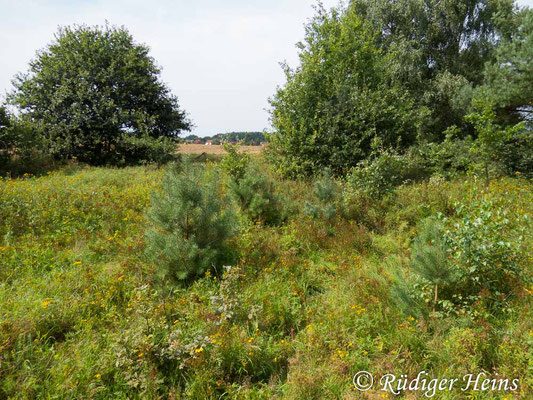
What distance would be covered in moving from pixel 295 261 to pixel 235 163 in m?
3.71

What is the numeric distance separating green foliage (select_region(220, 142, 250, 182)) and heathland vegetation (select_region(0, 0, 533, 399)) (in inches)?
2.7

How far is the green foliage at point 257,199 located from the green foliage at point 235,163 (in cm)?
44

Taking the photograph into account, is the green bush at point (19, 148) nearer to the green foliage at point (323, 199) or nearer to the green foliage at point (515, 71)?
the green foliage at point (323, 199)

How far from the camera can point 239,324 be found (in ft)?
10.8

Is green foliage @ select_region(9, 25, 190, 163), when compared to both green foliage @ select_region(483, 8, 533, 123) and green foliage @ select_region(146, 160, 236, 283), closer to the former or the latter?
green foliage @ select_region(146, 160, 236, 283)

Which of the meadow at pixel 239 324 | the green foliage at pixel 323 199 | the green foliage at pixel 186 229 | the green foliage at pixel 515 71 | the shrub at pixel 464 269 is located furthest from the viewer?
the green foliage at pixel 515 71

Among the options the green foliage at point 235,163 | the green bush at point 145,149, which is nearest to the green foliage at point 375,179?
the green foliage at point 235,163

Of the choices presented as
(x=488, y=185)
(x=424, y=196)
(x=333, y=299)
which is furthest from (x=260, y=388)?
(x=488, y=185)

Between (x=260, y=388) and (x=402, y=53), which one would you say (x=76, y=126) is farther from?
(x=402, y=53)

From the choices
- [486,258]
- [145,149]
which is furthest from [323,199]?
[145,149]

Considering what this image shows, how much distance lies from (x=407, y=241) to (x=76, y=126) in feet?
45.0

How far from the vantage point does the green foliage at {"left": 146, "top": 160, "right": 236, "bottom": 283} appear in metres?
4.07

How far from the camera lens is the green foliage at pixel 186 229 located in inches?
160

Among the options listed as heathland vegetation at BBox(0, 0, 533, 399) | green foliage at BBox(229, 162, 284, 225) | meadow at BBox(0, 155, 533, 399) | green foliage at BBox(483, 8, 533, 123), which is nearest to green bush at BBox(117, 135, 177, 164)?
heathland vegetation at BBox(0, 0, 533, 399)
